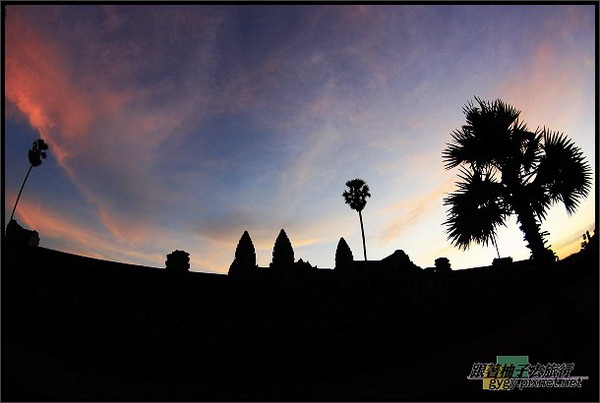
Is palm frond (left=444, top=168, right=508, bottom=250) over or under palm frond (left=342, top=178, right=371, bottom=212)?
under

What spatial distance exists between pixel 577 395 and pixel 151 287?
753 inches

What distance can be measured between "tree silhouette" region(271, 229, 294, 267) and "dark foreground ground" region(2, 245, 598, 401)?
24.0 m

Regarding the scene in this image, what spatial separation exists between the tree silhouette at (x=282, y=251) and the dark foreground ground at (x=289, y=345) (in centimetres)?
2395

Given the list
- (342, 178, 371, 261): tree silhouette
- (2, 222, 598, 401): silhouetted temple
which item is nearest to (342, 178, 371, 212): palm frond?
(342, 178, 371, 261): tree silhouette

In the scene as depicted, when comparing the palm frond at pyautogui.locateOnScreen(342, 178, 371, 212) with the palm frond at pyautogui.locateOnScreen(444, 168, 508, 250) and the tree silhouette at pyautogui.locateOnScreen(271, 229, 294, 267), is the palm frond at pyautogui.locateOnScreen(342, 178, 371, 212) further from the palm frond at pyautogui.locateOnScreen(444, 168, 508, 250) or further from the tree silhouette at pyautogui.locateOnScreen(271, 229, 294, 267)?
the palm frond at pyautogui.locateOnScreen(444, 168, 508, 250)

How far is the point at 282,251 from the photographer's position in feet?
133

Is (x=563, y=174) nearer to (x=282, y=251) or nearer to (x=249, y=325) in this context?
(x=249, y=325)

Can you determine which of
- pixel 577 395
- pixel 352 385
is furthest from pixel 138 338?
pixel 577 395

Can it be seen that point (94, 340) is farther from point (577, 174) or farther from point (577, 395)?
point (577, 174)

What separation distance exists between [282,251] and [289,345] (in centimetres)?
2868

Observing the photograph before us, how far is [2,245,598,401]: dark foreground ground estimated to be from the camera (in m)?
7.66

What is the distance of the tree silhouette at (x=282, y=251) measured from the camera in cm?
3966

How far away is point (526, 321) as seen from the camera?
1138cm

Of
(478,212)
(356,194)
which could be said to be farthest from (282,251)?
(478,212)
